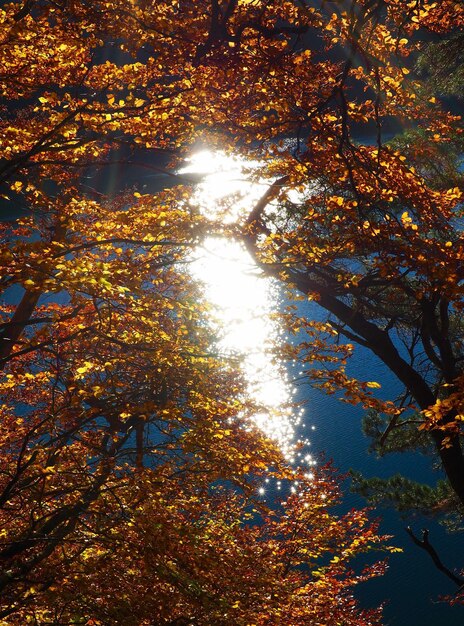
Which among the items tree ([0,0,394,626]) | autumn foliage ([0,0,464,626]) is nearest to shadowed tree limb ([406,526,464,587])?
autumn foliage ([0,0,464,626])

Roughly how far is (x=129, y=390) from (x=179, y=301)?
1.54 m

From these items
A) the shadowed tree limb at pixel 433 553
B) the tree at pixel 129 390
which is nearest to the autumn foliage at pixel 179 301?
the tree at pixel 129 390

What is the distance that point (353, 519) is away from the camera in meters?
10.6

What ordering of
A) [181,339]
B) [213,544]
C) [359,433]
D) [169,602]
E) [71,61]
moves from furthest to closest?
[359,433], [181,339], [71,61], [213,544], [169,602]

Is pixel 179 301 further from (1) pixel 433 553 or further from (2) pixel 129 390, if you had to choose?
(1) pixel 433 553

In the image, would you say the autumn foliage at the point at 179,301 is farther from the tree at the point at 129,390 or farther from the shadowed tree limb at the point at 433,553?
the shadowed tree limb at the point at 433,553

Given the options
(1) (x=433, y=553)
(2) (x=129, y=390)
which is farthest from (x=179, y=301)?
(1) (x=433, y=553)

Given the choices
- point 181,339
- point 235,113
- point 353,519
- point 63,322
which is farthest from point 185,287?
point 353,519

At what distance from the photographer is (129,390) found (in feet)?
26.6

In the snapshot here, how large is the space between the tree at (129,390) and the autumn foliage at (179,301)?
4 centimetres

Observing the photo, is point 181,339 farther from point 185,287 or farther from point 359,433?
point 359,433

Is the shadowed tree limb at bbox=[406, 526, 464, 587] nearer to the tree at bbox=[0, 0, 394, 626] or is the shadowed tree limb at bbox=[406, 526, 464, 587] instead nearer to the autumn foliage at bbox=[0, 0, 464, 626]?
the autumn foliage at bbox=[0, 0, 464, 626]

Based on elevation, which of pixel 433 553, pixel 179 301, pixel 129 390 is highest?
pixel 179 301

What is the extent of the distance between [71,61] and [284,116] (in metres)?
3.35
